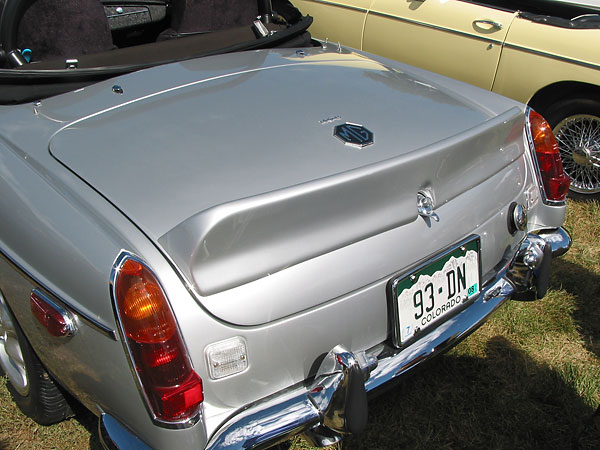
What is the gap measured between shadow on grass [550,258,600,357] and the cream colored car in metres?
0.89

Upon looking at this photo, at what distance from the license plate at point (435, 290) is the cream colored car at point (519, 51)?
228 centimetres

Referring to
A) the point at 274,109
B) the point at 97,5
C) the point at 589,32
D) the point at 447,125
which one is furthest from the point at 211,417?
the point at 589,32

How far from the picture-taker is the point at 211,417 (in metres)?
1.66

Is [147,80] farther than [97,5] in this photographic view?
No

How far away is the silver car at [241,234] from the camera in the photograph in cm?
160

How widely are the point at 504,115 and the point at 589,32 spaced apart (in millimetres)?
2074

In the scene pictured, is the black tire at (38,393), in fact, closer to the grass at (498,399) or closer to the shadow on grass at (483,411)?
the grass at (498,399)

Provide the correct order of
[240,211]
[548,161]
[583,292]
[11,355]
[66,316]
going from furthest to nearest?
[583,292] → [548,161] → [11,355] → [66,316] → [240,211]

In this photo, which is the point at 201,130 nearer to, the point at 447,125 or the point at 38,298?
the point at 38,298

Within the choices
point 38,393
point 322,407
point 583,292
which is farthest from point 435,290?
point 583,292

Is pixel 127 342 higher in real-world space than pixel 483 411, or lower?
higher

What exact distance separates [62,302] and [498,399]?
68.9 inches

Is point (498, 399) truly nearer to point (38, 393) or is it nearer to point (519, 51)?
point (38, 393)

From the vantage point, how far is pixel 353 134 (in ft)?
6.76
